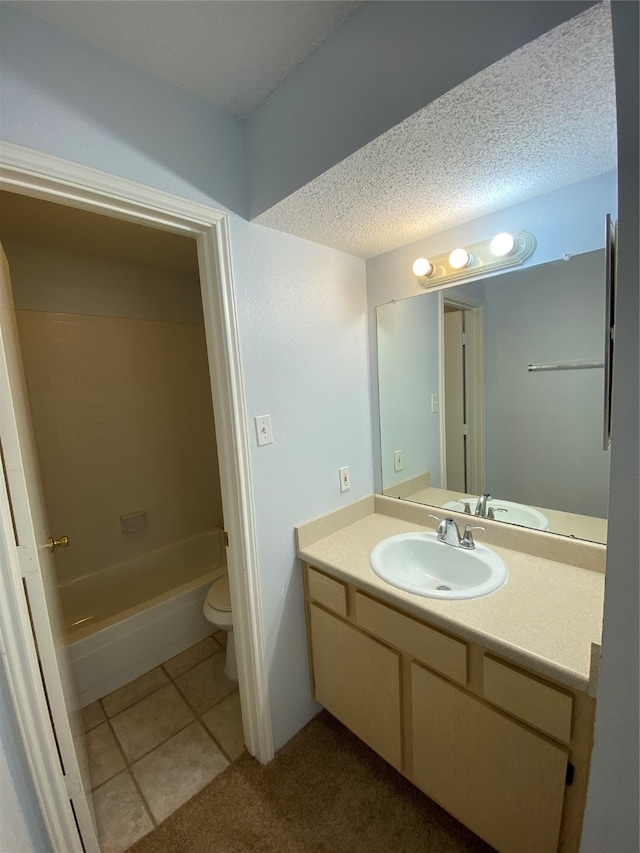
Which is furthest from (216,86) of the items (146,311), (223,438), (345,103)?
(146,311)

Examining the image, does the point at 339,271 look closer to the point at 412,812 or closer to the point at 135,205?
the point at 135,205

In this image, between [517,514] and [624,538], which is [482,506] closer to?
[517,514]

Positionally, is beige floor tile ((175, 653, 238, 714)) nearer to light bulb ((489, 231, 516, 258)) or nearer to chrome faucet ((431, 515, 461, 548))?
chrome faucet ((431, 515, 461, 548))

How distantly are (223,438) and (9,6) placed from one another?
3.80 feet

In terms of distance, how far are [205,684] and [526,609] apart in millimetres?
1675

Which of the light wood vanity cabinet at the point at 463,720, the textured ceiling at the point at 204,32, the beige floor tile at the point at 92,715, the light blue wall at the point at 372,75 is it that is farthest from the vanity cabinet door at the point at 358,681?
the textured ceiling at the point at 204,32

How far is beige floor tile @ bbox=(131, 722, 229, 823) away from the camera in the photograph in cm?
130

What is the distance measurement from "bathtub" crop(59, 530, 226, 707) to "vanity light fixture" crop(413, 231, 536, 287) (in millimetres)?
2115

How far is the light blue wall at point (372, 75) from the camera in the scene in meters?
0.66

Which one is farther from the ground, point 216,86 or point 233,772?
point 216,86

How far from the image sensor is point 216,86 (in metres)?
1.05

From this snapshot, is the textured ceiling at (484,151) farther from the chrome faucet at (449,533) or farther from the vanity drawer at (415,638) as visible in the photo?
the vanity drawer at (415,638)

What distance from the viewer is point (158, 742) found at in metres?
1.53

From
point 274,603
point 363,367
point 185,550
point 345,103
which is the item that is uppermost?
point 345,103
